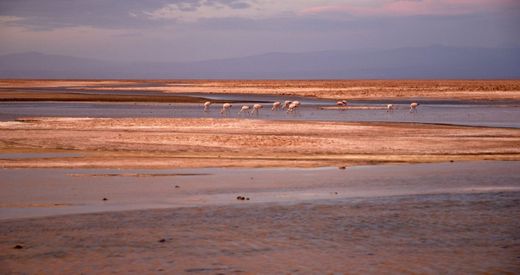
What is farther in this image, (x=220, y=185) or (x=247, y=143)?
(x=247, y=143)

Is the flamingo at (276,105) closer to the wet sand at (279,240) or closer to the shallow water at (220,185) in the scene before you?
the shallow water at (220,185)

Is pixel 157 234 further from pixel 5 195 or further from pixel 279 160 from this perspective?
pixel 279 160

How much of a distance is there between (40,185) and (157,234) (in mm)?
4952

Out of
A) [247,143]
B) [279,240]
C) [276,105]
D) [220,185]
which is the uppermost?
[276,105]

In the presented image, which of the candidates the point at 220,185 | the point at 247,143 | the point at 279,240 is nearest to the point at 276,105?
the point at 247,143

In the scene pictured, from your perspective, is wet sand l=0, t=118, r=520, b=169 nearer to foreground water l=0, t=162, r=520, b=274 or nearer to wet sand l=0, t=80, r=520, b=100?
foreground water l=0, t=162, r=520, b=274

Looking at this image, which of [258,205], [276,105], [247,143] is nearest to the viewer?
[258,205]

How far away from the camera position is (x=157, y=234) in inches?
399

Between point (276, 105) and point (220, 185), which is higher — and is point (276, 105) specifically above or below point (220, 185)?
above

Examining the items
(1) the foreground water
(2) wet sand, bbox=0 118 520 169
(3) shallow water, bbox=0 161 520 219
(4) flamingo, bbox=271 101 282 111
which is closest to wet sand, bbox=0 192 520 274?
(1) the foreground water

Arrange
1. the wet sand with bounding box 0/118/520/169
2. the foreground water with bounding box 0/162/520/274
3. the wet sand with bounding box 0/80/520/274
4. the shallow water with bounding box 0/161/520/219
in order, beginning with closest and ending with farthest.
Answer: the foreground water with bounding box 0/162/520/274, the wet sand with bounding box 0/80/520/274, the shallow water with bounding box 0/161/520/219, the wet sand with bounding box 0/118/520/169

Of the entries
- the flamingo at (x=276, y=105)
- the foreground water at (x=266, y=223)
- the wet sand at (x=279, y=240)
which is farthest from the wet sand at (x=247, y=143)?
the flamingo at (x=276, y=105)

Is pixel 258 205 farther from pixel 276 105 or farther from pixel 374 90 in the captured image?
pixel 374 90

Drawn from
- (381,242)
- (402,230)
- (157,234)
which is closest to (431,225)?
(402,230)
